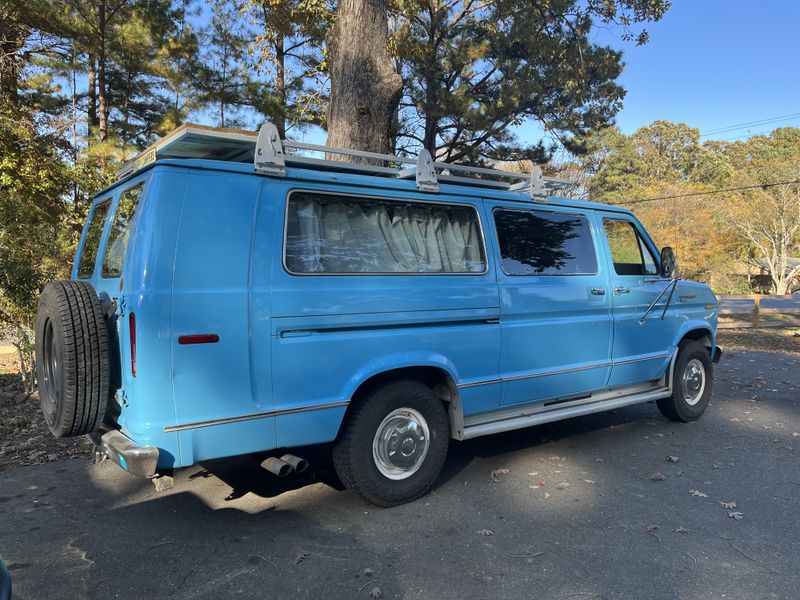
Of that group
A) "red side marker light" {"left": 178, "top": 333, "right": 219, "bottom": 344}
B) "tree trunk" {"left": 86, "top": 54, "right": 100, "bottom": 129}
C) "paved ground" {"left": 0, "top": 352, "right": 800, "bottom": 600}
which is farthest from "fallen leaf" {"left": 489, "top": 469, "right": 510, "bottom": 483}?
"tree trunk" {"left": 86, "top": 54, "right": 100, "bottom": 129}

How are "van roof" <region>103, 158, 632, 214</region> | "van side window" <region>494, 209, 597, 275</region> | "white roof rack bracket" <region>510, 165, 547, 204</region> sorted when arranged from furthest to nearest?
"white roof rack bracket" <region>510, 165, 547, 204</region> < "van side window" <region>494, 209, 597, 275</region> < "van roof" <region>103, 158, 632, 214</region>

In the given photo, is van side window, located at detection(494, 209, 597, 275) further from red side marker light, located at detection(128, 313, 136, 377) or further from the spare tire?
the spare tire

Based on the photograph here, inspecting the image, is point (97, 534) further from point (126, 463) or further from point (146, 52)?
point (146, 52)

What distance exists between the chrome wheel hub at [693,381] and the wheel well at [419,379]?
3.21 m

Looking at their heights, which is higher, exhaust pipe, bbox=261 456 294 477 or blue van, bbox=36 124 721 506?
blue van, bbox=36 124 721 506

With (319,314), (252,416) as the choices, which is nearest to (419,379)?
(319,314)

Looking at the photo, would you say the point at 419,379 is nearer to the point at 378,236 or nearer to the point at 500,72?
the point at 378,236

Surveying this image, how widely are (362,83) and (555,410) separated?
4775mm

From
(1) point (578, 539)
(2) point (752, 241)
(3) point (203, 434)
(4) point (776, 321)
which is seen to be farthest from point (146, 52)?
(2) point (752, 241)

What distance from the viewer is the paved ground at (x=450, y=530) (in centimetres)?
305

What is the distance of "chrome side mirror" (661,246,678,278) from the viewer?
5.75m

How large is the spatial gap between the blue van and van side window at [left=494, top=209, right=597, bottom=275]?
0.02 metres

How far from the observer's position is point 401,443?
4016 mm

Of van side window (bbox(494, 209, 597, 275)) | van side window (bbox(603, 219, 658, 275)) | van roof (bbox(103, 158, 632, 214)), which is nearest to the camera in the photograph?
van roof (bbox(103, 158, 632, 214))
